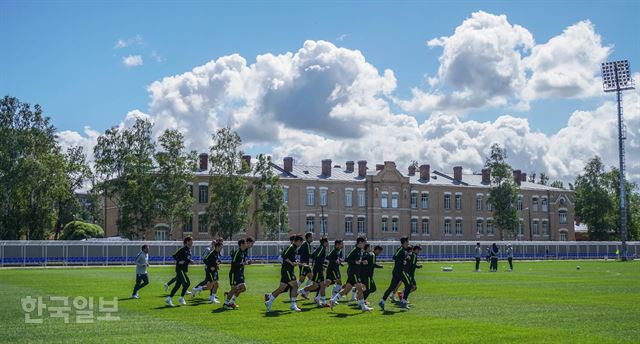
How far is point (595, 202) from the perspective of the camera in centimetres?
10844

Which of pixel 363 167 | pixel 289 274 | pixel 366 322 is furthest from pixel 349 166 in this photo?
pixel 366 322

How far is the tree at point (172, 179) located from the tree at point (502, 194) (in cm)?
4175

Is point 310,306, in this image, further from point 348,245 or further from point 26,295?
point 348,245

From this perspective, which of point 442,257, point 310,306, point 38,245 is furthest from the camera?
point 442,257

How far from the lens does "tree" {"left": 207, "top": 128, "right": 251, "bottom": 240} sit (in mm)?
73688

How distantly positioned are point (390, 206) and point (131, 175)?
35922 mm

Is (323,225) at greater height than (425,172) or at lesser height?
lesser

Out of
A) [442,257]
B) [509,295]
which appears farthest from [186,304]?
[442,257]

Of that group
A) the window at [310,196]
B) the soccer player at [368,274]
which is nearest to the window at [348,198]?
the window at [310,196]

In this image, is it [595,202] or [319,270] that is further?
[595,202]

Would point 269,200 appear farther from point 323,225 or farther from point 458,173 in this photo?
point 458,173

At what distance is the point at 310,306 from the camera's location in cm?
2209

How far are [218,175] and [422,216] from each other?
106 feet

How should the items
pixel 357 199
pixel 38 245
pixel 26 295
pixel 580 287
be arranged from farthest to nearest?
1. pixel 357 199
2. pixel 38 245
3. pixel 580 287
4. pixel 26 295
